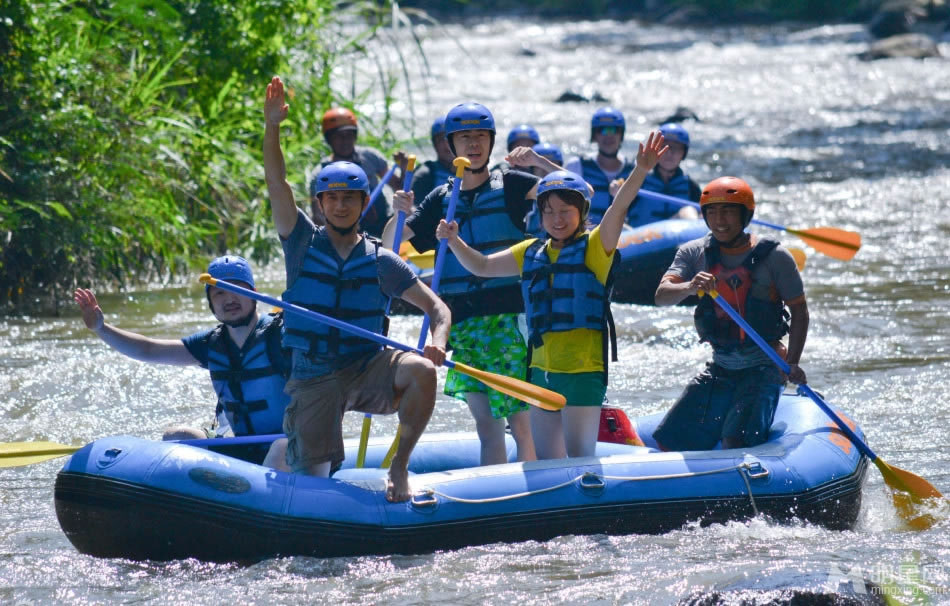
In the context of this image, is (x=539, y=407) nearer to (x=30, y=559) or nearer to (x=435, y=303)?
(x=435, y=303)

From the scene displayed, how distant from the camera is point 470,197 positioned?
5285mm

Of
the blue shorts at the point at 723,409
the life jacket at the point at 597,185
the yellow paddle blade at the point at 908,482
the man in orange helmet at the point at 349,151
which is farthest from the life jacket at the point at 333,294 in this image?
the life jacket at the point at 597,185

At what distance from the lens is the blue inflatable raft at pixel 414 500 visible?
15.1ft

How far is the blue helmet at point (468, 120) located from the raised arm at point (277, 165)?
80cm

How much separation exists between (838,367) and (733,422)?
2831 mm

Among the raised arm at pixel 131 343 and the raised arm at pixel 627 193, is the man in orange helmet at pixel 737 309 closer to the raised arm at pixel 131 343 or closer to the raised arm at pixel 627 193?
the raised arm at pixel 627 193

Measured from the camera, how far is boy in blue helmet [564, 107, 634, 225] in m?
9.08

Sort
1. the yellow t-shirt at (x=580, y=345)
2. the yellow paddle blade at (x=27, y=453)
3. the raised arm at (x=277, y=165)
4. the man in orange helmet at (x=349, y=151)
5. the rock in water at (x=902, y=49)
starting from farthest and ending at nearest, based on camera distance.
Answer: the rock in water at (x=902, y=49)
the man in orange helmet at (x=349, y=151)
the yellow paddle blade at (x=27, y=453)
the yellow t-shirt at (x=580, y=345)
the raised arm at (x=277, y=165)

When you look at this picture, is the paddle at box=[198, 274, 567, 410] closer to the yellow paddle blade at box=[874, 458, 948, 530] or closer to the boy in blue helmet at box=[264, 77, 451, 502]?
the boy in blue helmet at box=[264, 77, 451, 502]

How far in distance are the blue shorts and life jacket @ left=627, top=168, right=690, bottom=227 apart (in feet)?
13.7

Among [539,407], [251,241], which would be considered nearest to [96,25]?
[251,241]

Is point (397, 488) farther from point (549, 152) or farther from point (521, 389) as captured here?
point (549, 152)

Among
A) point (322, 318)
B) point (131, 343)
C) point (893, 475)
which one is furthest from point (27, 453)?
point (893, 475)

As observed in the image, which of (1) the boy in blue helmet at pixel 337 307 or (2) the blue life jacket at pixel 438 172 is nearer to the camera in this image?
(1) the boy in blue helmet at pixel 337 307
